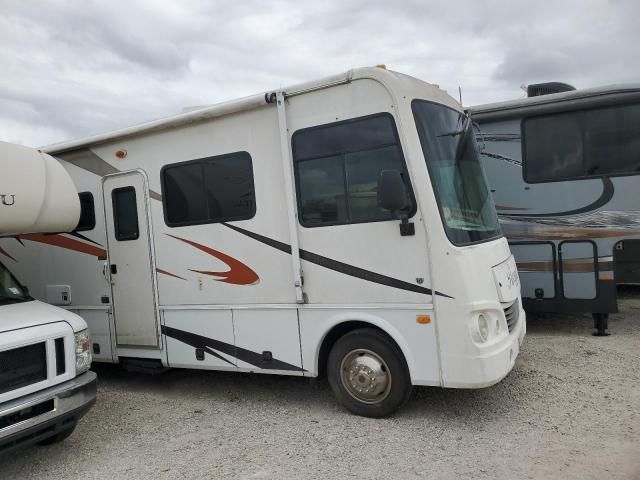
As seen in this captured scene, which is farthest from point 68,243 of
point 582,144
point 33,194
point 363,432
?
point 582,144

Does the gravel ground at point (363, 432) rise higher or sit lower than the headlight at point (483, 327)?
lower

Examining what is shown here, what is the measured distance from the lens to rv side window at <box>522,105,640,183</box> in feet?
22.3

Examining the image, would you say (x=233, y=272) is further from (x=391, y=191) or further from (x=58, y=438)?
(x=58, y=438)

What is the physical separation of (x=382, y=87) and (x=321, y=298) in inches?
74.3

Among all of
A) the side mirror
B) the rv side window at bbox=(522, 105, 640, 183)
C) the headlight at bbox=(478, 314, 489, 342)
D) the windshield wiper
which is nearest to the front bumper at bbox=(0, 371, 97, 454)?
the side mirror

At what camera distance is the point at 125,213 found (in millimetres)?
6004

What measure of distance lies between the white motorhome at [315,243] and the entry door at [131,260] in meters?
0.02

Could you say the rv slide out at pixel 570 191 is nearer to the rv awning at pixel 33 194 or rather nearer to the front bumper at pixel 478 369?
the front bumper at pixel 478 369

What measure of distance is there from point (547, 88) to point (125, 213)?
591 centimetres

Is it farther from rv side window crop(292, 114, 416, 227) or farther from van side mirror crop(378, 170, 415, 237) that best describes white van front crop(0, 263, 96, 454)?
van side mirror crop(378, 170, 415, 237)

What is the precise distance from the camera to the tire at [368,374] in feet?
14.9

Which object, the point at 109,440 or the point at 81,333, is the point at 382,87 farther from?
the point at 109,440

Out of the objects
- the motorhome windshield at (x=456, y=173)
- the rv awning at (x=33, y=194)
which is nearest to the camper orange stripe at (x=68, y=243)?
the rv awning at (x=33, y=194)

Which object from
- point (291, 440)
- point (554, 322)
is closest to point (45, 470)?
point (291, 440)
